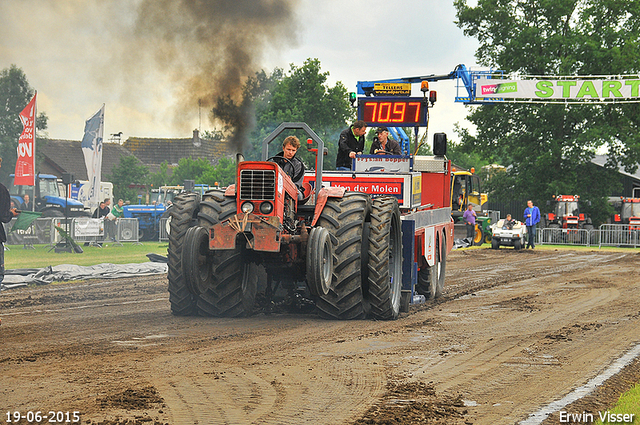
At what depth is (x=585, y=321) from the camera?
34.1 ft

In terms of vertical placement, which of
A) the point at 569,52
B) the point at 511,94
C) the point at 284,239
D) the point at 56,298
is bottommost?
the point at 56,298

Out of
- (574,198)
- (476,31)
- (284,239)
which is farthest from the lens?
(476,31)

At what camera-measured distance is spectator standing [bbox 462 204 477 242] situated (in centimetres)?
3231

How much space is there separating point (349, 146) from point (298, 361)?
591 centimetres

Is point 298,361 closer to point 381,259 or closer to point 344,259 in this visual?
point 344,259

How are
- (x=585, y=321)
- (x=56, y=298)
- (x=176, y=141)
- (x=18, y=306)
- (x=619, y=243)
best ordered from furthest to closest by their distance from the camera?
(x=176, y=141) < (x=619, y=243) < (x=56, y=298) < (x=18, y=306) < (x=585, y=321)

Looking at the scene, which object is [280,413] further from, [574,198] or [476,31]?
[476,31]

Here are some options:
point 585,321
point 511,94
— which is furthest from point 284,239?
point 511,94

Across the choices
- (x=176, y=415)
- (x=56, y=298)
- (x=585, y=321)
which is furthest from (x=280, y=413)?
(x=56, y=298)

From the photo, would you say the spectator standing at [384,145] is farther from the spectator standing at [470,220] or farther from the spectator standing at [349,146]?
the spectator standing at [470,220]

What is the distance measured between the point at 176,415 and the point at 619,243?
3175 centimetres

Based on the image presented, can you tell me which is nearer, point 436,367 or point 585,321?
point 436,367

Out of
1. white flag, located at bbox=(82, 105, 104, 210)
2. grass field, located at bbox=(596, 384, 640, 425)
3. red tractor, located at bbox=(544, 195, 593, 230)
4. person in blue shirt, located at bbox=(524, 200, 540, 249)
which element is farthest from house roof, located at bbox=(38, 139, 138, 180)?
grass field, located at bbox=(596, 384, 640, 425)

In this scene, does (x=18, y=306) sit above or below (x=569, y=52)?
below
